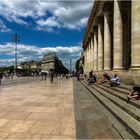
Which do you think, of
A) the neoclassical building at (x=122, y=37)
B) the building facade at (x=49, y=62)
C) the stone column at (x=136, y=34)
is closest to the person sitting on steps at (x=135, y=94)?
the neoclassical building at (x=122, y=37)

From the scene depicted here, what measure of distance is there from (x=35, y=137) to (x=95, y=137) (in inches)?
59.4

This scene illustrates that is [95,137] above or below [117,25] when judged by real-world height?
below

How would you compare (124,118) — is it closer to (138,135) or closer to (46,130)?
(138,135)

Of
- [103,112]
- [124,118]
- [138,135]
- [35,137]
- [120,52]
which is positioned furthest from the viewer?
[120,52]

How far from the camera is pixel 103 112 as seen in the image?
1049 centimetres

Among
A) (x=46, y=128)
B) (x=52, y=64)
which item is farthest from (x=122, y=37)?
(x=52, y=64)

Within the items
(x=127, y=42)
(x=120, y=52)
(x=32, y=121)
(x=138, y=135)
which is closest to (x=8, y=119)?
(x=32, y=121)

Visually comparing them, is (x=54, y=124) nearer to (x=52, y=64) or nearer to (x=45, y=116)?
(x=45, y=116)

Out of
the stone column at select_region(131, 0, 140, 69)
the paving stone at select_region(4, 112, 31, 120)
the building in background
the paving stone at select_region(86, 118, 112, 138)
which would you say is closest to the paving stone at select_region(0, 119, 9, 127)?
the paving stone at select_region(4, 112, 31, 120)

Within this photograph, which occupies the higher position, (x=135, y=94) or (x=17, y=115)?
(x=135, y=94)

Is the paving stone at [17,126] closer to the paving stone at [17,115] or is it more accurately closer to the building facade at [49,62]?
the paving stone at [17,115]

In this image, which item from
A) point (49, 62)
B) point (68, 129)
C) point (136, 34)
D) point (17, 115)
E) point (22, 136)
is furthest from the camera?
point (49, 62)

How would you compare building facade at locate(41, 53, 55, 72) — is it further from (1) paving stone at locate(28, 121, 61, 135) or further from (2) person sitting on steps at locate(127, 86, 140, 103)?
(1) paving stone at locate(28, 121, 61, 135)

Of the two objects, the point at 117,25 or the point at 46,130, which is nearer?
the point at 46,130
